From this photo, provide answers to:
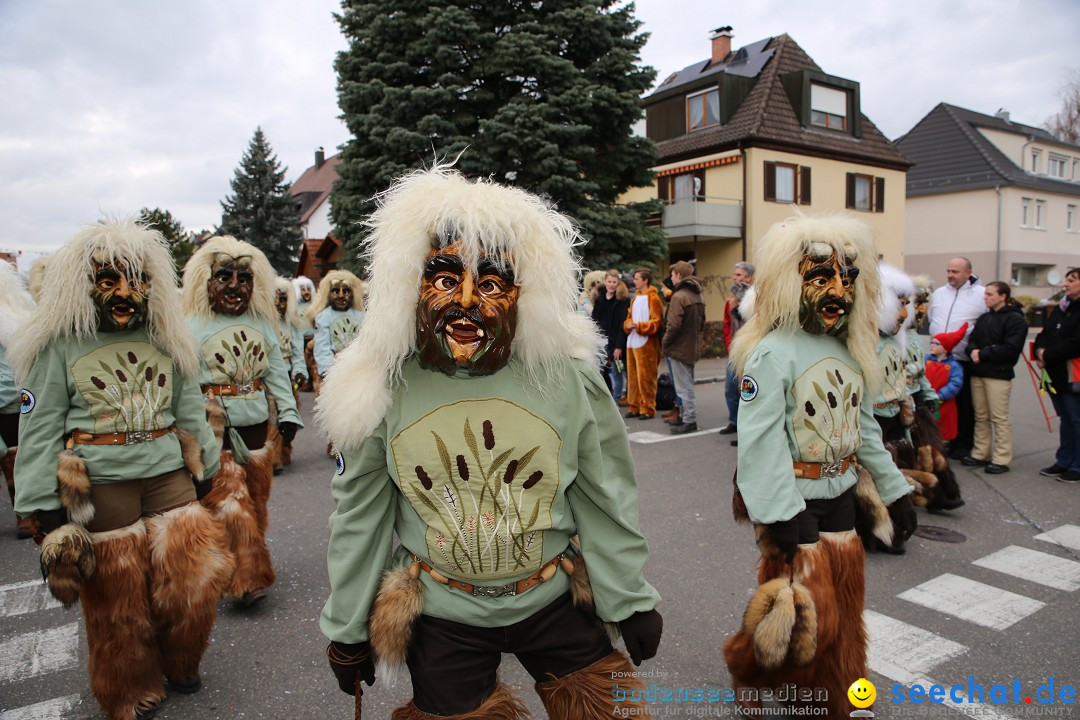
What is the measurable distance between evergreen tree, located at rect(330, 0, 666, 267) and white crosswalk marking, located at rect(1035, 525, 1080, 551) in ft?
34.8

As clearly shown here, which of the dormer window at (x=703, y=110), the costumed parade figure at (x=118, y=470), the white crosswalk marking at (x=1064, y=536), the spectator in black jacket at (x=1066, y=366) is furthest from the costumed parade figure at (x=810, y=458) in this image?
the dormer window at (x=703, y=110)

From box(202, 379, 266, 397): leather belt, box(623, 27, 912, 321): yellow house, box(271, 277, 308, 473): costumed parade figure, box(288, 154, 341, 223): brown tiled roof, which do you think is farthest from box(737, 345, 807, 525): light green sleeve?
box(288, 154, 341, 223): brown tiled roof

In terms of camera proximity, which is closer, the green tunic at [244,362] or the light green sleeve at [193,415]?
the light green sleeve at [193,415]

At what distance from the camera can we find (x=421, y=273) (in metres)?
2.05

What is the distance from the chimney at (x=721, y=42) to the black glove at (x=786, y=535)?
29277 millimetres

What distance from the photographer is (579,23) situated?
14.8 meters

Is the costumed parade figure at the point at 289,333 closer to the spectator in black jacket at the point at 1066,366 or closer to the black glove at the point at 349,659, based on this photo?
the black glove at the point at 349,659

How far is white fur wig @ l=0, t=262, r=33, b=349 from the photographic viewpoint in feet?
18.2

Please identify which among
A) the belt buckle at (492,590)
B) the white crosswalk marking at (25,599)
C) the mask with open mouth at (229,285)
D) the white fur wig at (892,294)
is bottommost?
the white crosswalk marking at (25,599)

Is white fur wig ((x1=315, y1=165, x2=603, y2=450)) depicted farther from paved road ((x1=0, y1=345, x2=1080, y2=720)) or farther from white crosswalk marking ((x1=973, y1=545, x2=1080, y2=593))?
white crosswalk marking ((x1=973, y1=545, x2=1080, y2=593))

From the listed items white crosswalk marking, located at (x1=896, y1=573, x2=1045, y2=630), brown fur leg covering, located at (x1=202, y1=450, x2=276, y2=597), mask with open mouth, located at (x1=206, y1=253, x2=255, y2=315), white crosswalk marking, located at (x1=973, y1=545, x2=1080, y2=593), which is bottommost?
white crosswalk marking, located at (x1=973, y1=545, x2=1080, y2=593)

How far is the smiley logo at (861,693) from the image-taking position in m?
2.88

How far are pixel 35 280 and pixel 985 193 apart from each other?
120 ft

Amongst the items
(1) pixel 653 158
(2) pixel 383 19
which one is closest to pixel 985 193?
(1) pixel 653 158
